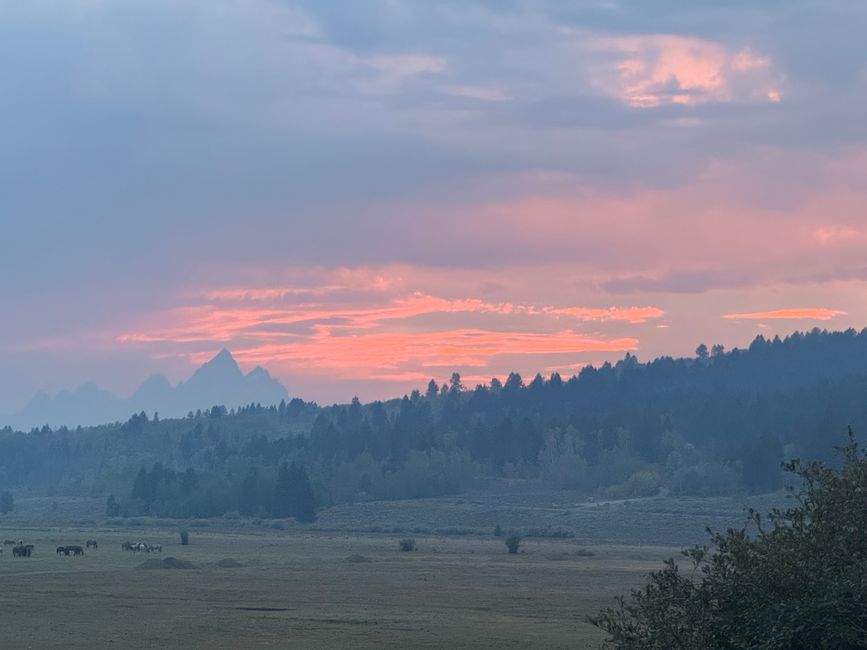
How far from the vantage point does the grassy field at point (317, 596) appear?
49.0 metres

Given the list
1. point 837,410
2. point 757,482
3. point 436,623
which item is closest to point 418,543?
point 757,482

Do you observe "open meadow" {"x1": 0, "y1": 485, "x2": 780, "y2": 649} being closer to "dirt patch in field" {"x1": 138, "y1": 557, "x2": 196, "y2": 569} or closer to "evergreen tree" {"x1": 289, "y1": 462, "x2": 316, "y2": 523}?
"dirt patch in field" {"x1": 138, "y1": 557, "x2": 196, "y2": 569}

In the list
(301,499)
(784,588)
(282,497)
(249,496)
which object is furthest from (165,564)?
(249,496)

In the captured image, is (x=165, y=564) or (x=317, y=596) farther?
(x=165, y=564)

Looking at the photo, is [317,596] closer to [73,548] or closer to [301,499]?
[73,548]

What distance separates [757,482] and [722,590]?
152080mm

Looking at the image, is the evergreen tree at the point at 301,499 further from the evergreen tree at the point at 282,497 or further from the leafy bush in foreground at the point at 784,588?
the leafy bush in foreground at the point at 784,588

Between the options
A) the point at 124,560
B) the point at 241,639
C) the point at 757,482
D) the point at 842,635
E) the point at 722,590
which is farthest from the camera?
the point at 757,482

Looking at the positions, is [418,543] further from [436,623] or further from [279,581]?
[436,623]

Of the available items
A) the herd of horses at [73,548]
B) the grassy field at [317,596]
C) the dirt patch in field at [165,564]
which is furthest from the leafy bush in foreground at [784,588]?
the herd of horses at [73,548]

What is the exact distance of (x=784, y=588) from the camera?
1756 centimetres

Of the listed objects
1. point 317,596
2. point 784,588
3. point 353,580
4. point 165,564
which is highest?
point 784,588

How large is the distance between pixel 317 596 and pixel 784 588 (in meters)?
51.2

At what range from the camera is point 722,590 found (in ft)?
59.5
